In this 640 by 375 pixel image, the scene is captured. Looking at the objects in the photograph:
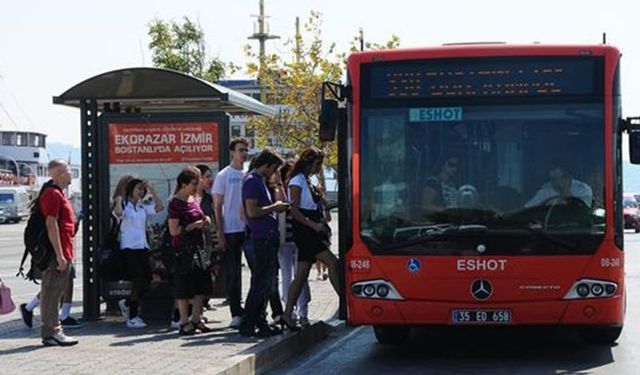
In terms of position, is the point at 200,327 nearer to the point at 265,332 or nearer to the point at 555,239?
the point at 265,332

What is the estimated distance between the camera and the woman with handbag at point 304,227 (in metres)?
11.7

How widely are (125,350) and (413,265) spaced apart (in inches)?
108

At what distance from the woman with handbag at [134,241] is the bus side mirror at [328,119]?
2749mm

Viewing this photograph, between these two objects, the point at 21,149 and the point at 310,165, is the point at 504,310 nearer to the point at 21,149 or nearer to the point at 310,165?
the point at 310,165

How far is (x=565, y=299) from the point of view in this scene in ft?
33.7

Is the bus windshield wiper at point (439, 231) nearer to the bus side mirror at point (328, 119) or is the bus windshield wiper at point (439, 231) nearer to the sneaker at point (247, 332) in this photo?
the bus side mirror at point (328, 119)

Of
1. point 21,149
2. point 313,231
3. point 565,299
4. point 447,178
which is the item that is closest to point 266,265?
point 313,231

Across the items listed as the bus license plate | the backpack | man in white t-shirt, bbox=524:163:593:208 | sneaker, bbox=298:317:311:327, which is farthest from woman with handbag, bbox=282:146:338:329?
the backpack

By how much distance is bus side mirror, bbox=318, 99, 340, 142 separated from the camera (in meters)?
10.6

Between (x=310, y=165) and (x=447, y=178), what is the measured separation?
1.79m

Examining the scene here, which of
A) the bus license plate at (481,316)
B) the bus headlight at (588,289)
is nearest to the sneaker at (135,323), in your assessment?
the bus license plate at (481,316)

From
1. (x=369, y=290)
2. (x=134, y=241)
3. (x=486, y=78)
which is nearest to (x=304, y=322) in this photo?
(x=369, y=290)

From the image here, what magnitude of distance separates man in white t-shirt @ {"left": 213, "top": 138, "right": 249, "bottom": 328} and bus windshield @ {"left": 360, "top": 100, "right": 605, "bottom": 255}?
2046mm

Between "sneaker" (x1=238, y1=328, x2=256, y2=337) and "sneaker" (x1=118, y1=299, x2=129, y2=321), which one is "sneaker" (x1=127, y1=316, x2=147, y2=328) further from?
"sneaker" (x1=238, y1=328, x2=256, y2=337)
